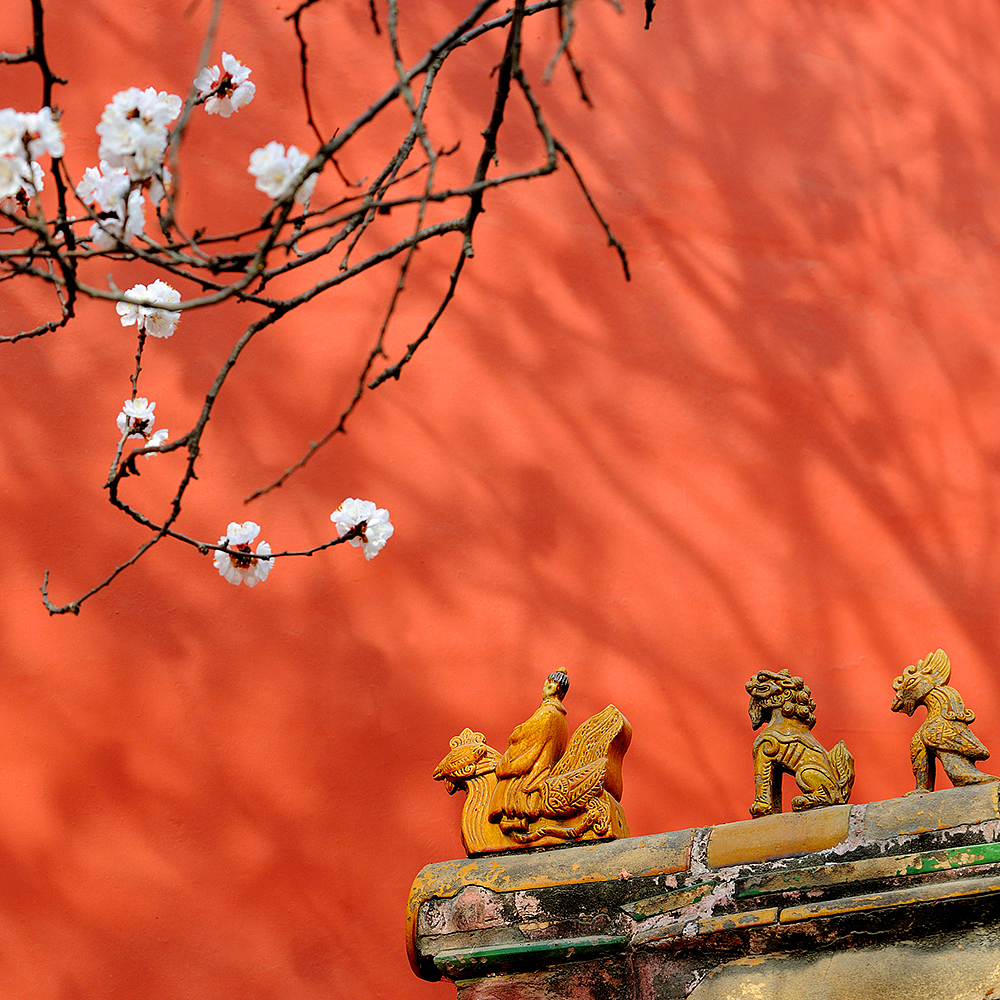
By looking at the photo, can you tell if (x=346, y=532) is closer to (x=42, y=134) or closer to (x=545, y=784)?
(x=545, y=784)

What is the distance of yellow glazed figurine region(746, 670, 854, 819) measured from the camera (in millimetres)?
1751

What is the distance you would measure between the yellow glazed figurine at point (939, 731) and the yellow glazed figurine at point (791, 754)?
0.10 m

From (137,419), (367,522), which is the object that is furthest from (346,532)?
(137,419)

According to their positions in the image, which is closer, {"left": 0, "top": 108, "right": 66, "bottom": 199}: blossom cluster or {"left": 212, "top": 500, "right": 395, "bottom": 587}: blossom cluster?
{"left": 0, "top": 108, "right": 66, "bottom": 199}: blossom cluster

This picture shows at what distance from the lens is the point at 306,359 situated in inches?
118

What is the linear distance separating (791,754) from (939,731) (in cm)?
21

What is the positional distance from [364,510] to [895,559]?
1.58 metres

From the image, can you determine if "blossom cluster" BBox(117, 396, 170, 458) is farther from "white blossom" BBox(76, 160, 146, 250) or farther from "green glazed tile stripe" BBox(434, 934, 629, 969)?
"green glazed tile stripe" BBox(434, 934, 629, 969)

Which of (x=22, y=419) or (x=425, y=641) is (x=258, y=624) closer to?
(x=425, y=641)

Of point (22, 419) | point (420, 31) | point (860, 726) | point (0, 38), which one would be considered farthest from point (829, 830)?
point (0, 38)

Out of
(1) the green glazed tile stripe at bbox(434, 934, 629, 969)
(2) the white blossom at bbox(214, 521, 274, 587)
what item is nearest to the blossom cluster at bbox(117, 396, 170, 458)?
(2) the white blossom at bbox(214, 521, 274, 587)

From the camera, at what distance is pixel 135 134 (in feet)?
4.63

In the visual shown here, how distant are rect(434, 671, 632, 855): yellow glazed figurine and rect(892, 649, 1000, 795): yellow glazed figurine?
0.44 meters

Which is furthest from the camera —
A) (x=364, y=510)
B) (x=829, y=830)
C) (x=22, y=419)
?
(x=22, y=419)
